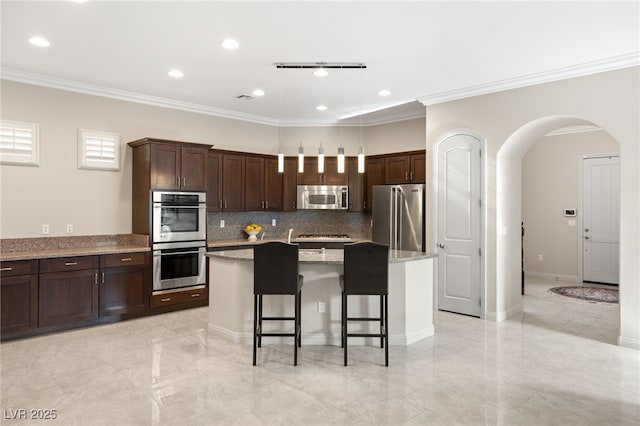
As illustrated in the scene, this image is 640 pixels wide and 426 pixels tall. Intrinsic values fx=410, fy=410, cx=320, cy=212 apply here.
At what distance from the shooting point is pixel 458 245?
557 centimetres

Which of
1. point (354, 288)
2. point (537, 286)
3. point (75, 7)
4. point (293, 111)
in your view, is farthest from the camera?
point (537, 286)

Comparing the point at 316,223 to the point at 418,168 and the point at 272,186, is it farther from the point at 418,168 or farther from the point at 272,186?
the point at 418,168

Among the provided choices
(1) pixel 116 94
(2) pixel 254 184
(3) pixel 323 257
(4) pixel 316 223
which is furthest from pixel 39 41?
(4) pixel 316 223

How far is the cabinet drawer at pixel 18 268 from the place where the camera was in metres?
4.31

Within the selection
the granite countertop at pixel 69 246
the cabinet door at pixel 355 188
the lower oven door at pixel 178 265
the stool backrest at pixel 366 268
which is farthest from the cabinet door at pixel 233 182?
the stool backrest at pixel 366 268

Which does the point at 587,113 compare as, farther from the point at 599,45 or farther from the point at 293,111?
the point at 293,111

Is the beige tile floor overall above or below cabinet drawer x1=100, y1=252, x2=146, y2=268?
below

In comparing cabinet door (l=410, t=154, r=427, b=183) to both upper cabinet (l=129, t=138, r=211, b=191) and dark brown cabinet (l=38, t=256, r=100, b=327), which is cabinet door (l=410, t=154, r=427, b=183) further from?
dark brown cabinet (l=38, t=256, r=100, b=327)

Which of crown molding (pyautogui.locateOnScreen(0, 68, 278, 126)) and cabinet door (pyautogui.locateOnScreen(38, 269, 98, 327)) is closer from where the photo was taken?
cabinet door (pyautogui.locateOnScreen(38, 269, 98, 327))

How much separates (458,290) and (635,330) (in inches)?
76.3

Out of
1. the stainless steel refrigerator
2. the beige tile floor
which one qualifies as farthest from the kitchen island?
the stainless steel refrigerator

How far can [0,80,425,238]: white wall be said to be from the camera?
4.86 meters

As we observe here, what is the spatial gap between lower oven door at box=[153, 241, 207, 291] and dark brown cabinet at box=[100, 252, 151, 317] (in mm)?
129

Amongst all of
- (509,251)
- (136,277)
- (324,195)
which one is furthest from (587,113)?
(136,277)
